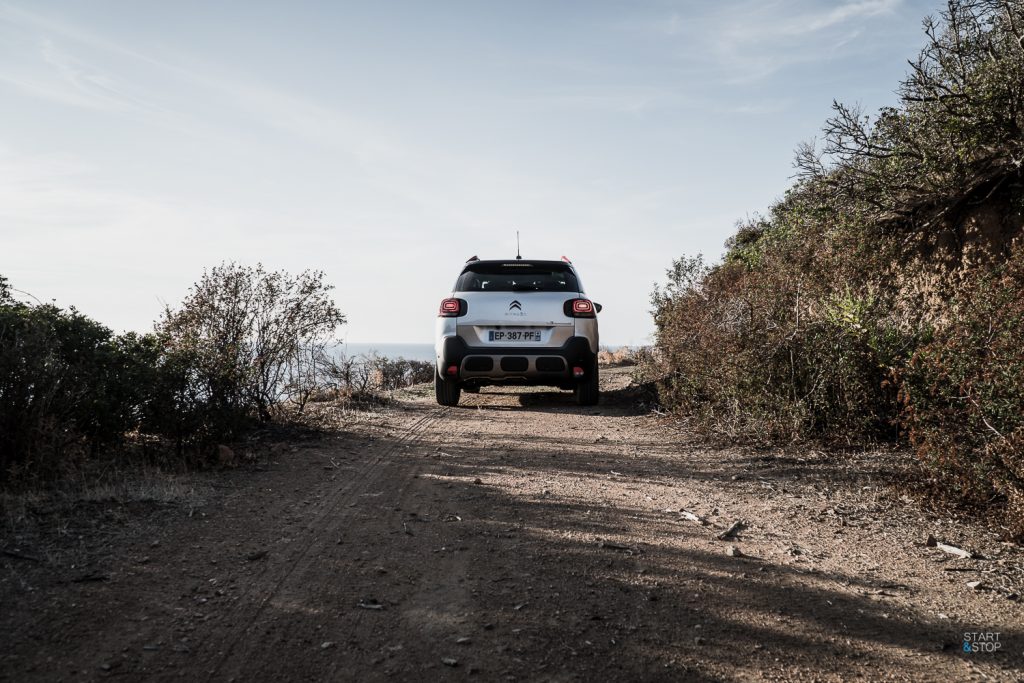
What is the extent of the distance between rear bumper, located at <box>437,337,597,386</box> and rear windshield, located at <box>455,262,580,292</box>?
0.85 m

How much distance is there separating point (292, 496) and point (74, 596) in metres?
2.02

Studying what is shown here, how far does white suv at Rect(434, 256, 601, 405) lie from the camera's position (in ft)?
33.2

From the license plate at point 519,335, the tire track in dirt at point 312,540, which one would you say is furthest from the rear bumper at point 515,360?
the tire track in dirt at point 312,540

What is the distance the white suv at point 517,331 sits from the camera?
10109 millimetres

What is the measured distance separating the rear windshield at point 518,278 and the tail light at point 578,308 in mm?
275

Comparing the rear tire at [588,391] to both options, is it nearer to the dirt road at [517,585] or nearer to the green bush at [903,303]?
the green bush at [903,303]

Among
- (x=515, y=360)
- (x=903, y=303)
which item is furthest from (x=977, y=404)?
(x=515, y=360)

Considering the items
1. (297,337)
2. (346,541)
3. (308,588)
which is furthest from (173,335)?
(308,588)

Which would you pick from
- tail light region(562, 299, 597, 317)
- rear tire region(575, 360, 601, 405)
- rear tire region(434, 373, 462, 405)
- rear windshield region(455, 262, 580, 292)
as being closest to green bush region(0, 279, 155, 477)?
rear windshield region(455, 262, 580, 292)

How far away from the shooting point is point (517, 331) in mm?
10117

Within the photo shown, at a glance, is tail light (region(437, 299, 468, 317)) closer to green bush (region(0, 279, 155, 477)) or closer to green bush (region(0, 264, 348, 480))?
green bush (region(0, 264, 348, 480))

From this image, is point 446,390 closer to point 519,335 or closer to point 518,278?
point 519,335

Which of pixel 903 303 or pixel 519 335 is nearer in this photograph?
pixel 903 303

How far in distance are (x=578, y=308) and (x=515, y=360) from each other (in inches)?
46.8
